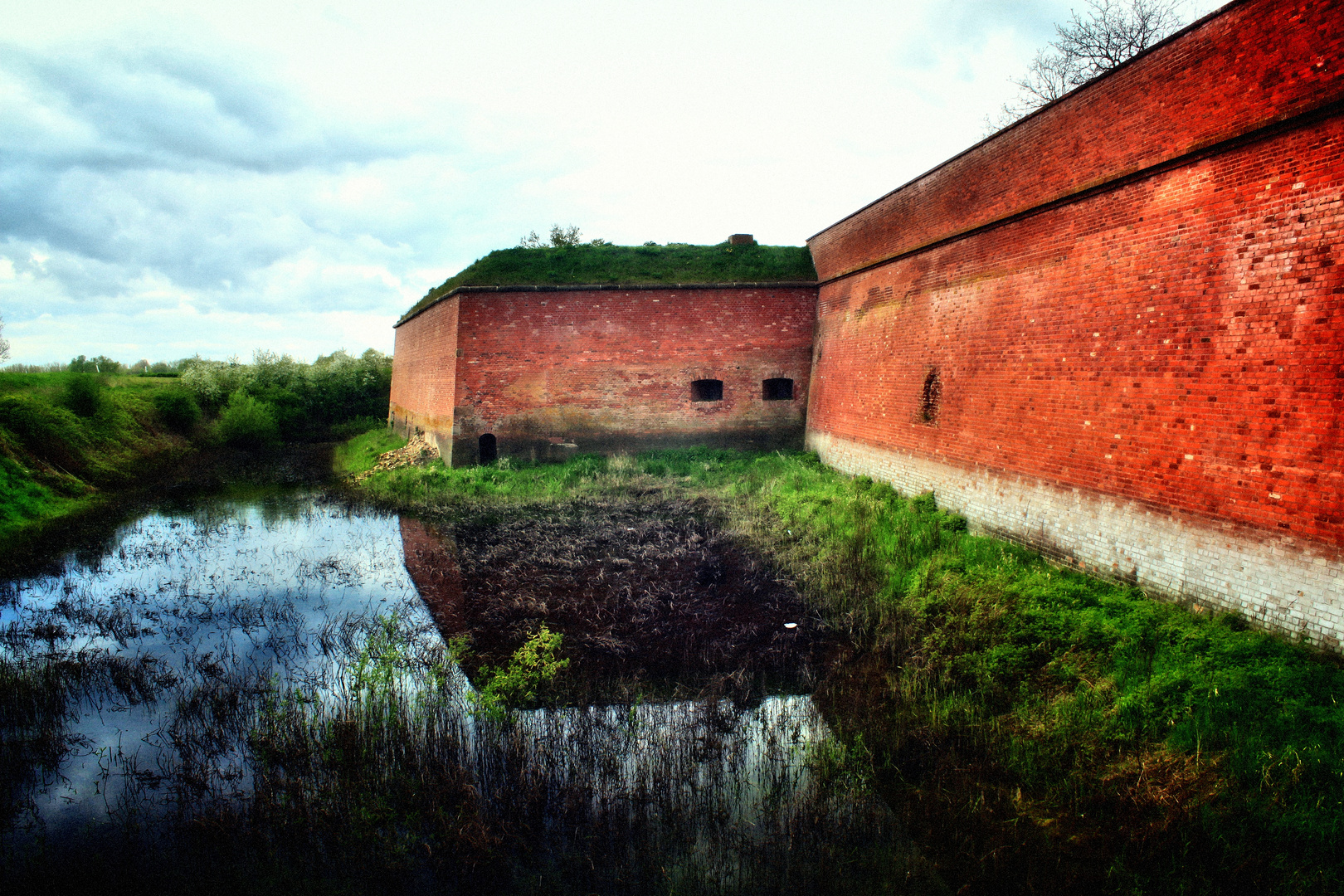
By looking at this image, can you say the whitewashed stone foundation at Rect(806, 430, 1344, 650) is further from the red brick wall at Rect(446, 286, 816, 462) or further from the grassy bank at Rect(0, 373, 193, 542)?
the grassy bank at Rect(0, 373, 193, 542)

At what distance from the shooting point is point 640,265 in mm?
15039

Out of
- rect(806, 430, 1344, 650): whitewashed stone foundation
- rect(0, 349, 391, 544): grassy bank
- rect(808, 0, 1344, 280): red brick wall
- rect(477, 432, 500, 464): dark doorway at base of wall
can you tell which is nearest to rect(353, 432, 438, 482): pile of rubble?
rect(477, 432, 500, 464): dark doorway at base of wall

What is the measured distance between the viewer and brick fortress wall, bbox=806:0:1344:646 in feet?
15.1

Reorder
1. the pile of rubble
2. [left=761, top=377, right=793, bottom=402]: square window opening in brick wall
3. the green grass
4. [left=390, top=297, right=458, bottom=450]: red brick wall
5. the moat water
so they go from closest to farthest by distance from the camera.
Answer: the moat water, [left=761, top=377, right=793, bottom=402]: square window opening in brick wall, [left=390, top=297, right=458, bottom=450]: red brick wall, the pile of rubble, the green grass

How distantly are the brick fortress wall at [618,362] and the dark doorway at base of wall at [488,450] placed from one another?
0.21 m

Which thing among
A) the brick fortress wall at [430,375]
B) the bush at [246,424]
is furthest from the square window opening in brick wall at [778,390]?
the bush at [246,424]

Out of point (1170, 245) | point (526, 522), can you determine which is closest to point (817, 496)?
point (526, 522)

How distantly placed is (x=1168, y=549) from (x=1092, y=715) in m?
2.22

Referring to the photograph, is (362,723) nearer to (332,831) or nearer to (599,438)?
(332,831)

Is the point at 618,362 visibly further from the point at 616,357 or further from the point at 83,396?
the point at 83,396

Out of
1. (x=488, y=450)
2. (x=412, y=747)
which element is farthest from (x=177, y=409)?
(x=412, y=747)

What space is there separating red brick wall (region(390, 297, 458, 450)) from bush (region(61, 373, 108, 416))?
7.63m

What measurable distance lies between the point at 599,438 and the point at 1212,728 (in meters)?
12.1

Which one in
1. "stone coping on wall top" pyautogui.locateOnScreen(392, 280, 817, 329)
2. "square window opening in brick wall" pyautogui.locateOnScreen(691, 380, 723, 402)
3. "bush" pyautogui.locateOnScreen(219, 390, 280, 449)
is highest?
"stone coping on wall top" pyautogui.locateOnScreen(392, 280, 817, 329)
